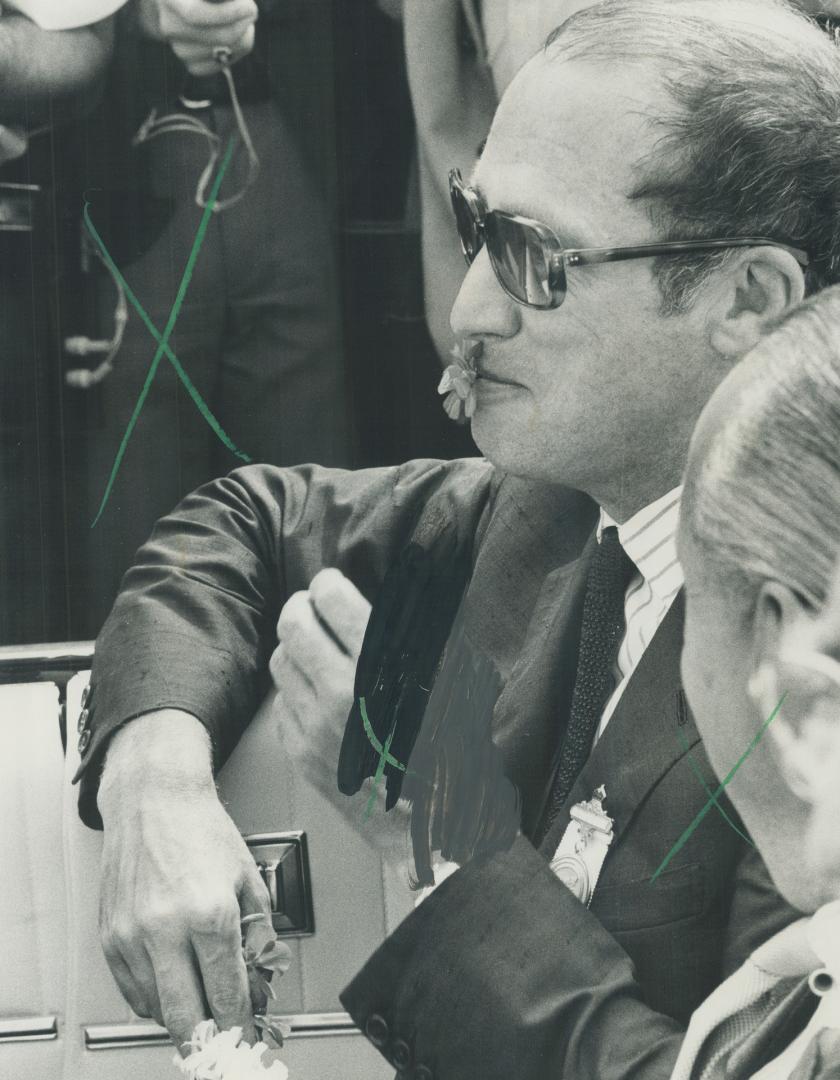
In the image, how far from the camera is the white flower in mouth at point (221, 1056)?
119cm

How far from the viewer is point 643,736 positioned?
1125 mm

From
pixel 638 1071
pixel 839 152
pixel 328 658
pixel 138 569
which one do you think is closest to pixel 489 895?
pixel 638 1071

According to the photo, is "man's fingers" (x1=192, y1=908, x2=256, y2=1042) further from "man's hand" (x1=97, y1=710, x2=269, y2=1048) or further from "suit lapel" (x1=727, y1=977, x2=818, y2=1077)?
"suit lapel" (x1=727, y1=977, x2=818, y2=1077)

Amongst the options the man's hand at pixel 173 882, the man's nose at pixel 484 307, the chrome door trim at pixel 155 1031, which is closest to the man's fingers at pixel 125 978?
the man's hand at pixel 173 882

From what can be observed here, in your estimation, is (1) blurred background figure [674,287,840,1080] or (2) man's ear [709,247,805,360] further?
(2) man's ear [709,247,805,360]

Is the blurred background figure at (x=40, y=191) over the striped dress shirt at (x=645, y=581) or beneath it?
over

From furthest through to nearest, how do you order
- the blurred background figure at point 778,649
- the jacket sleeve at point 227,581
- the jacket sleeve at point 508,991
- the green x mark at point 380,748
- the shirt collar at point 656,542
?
the jacket sleeve at point 227,581
the green x mark at point 380,748
the shirt collar at point 656,542
the jacket sleeve at point 508,991
the blurred background figure at point 778,649

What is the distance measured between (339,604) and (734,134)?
556mm

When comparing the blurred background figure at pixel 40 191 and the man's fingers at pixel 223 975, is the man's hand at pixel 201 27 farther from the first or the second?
the man's fingers at pixel 223 975

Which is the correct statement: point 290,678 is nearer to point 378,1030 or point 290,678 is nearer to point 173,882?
point 173,882

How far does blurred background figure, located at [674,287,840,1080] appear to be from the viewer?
86 centimetres

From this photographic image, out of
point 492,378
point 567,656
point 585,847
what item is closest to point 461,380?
point 492,378

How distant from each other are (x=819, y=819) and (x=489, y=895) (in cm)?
30

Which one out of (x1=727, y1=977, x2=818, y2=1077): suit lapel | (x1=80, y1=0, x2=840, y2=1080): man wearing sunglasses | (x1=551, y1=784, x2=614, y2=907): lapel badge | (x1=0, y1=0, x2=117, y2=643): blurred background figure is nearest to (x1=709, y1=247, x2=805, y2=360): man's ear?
(x1=80, y1=0, x2=840, y2=1080): man wearing sunglasses
